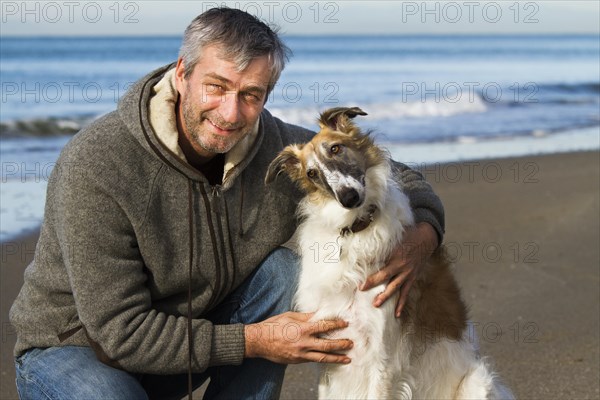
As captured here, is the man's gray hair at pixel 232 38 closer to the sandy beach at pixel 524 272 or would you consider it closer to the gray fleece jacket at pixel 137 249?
the gray fleece jacket at pixel 137 249

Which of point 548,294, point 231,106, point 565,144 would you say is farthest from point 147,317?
point 565,144

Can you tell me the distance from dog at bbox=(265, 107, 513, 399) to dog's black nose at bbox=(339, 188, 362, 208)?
2 centimetres

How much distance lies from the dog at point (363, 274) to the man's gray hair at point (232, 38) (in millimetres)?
454

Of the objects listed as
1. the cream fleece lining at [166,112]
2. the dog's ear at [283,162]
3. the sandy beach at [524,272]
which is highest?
the cream fleece lining at [166,112]

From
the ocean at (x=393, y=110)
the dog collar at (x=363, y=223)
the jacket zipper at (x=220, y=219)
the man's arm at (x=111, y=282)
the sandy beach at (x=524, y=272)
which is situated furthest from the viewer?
the ocean at (x=393, y=110)

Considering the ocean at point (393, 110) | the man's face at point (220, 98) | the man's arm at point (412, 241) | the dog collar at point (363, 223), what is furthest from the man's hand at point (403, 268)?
the man's face at point (220, 98)

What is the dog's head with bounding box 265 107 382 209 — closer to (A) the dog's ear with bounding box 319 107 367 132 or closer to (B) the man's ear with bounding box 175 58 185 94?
(A) the dog's ear with bounding box 319 107 367 132

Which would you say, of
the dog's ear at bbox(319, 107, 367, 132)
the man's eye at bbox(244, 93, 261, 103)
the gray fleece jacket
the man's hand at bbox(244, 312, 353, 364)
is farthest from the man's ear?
the man's hand at bbox(244, 312, 353, 364)

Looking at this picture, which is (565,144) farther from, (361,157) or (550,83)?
(550,83)

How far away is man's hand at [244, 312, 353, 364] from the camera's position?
3438 millimetres

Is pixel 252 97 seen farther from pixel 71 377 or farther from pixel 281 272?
pixel 71 377

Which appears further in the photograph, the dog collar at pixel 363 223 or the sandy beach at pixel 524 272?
the sandy beach at pixel 524 272

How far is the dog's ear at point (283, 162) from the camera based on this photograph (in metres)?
3.55

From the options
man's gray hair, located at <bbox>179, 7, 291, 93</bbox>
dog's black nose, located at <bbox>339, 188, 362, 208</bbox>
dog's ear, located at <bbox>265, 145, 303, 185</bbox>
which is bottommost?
dog's black nose, located at <bbox>339, 188, 362, 208</bbox>
